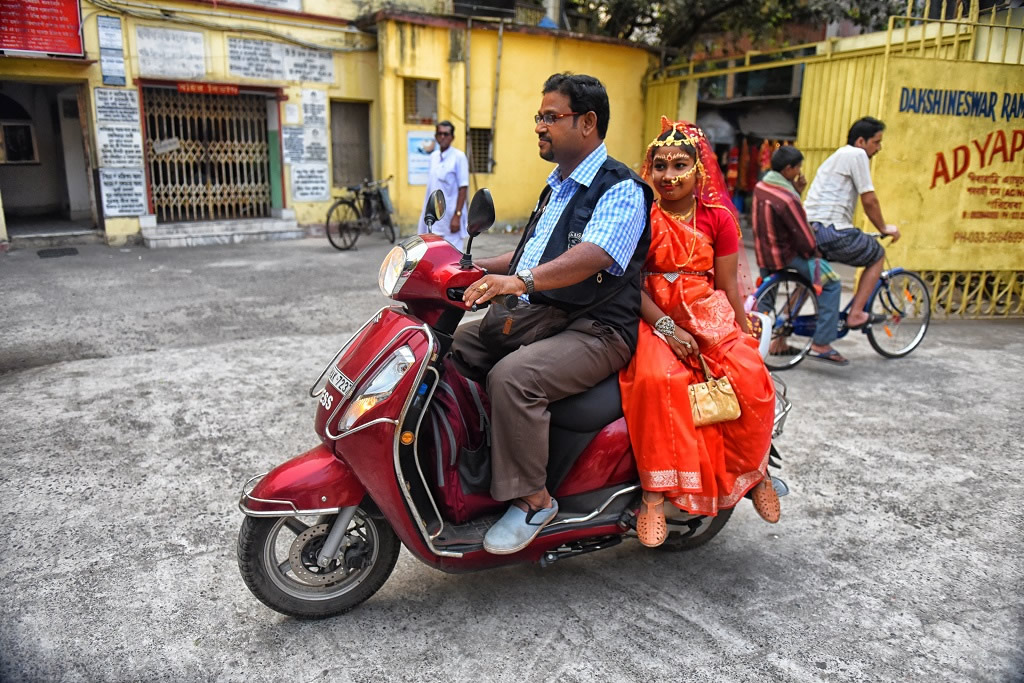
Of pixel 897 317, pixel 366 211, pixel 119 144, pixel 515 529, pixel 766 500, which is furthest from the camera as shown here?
pixel 366 211

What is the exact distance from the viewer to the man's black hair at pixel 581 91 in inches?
101

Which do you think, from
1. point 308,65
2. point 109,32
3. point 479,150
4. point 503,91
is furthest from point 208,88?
point 503,91

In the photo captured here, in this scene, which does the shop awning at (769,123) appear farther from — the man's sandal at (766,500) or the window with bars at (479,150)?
the man's sandal at (766,500)

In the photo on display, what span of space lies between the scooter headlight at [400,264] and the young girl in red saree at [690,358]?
87 centimetres

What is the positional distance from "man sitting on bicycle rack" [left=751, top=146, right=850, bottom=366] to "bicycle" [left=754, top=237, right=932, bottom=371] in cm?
8

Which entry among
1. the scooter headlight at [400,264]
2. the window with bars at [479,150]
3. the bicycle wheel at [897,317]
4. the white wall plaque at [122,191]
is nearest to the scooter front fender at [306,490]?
the scooter headlight at [400,264]

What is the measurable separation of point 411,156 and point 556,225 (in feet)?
36.8

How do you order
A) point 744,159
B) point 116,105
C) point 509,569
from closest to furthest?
point 509,569
point 116,105
point 744,159

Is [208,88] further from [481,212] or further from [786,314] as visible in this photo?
[481,212]

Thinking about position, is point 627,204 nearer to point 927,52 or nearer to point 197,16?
point 927,52

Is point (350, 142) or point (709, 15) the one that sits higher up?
point (709, 15)

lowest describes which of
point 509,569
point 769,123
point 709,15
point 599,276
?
point 509,569

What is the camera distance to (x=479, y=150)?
1415 centimetres

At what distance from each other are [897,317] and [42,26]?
11314mm
